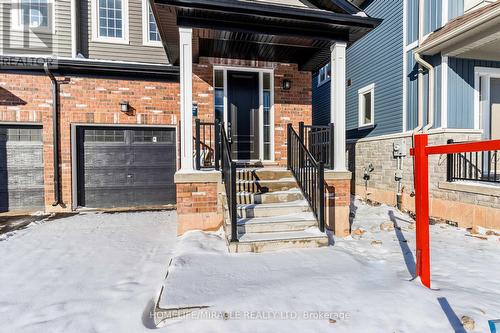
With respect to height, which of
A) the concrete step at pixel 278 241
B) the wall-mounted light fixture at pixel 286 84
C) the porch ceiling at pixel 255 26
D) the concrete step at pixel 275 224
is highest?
the porch ceiling at pixel 255 26

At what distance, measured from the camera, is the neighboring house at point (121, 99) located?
6113 millimetres

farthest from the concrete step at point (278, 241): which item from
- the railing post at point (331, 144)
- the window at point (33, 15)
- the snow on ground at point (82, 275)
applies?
the window at point (33, 15)

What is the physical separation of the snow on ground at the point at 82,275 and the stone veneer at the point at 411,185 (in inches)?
224

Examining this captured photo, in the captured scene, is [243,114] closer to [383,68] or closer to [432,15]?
[383,68]

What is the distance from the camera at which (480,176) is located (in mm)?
6039

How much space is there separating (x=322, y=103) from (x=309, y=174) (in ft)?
24.4

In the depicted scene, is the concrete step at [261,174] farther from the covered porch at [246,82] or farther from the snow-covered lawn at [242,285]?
the snow-covered lawn at [242,285]

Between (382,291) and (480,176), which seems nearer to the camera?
(382,291)

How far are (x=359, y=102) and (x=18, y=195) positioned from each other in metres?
10.1

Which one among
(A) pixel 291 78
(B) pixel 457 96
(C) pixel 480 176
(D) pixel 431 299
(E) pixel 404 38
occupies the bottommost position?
(D) pixel 431 299

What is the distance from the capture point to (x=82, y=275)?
10.6 ft

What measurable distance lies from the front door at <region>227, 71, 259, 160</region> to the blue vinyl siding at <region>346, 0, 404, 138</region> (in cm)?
405

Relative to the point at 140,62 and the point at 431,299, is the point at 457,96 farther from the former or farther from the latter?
the point at 140,62

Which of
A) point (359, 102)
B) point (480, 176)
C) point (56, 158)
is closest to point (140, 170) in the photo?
point (56, 158)
